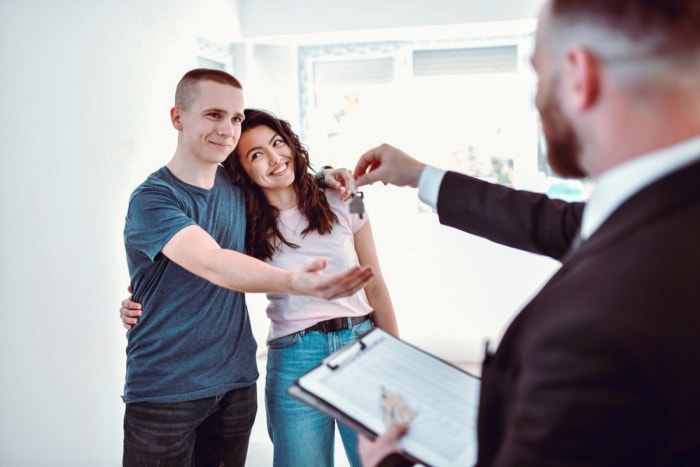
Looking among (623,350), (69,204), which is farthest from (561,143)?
(69,204)

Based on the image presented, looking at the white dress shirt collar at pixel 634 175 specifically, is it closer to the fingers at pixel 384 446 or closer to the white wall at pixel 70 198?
the fingers at pixel 384 446

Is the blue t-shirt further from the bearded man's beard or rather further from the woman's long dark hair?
the bearded man's beard

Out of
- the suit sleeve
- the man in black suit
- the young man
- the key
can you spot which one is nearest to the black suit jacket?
the man in black suit

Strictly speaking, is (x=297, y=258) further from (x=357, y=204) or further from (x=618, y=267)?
(x=618, y=267)

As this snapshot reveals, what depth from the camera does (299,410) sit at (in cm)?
185

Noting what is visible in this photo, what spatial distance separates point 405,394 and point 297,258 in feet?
3.02

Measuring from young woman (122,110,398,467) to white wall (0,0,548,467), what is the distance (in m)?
0.91

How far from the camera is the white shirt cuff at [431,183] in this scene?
4.47 feet

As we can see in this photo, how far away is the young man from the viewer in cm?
176

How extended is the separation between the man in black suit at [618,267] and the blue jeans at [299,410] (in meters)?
1.09

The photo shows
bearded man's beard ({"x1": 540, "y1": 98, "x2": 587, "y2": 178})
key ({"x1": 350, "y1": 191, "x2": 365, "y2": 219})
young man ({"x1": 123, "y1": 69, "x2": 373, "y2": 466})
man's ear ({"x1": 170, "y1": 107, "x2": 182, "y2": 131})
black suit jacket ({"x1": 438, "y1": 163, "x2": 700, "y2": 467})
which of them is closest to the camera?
black suit jacket ({"x1": 438, "y1": 163, "x2": 700, "y2": 467})

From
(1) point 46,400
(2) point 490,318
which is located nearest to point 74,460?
(1) point 46,400

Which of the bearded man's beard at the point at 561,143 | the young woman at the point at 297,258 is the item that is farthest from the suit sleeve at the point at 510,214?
the young woman at the point at 297,258

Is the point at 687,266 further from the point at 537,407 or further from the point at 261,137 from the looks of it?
the point at 261,137
